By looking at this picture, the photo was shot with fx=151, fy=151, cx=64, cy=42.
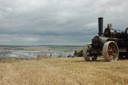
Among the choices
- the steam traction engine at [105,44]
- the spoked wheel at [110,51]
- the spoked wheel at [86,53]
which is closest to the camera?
the spoked wheel at [110,51]

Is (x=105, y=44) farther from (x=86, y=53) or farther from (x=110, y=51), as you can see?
(x=86, y=53)

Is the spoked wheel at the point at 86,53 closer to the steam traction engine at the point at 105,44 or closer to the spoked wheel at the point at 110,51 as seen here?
the steam traction engine at the point at 105,44

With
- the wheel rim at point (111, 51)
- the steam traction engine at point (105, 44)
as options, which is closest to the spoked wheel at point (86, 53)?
the steam traction engine at point (105, 44)

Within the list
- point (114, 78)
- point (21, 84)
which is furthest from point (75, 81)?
point (21, 84)

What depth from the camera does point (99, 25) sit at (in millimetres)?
13586

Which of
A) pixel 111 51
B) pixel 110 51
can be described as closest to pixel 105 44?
pixel 110 51

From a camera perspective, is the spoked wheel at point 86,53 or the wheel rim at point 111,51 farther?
the spoked wheel at point 86,53

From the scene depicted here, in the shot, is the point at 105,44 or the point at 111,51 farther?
the point at 111,51

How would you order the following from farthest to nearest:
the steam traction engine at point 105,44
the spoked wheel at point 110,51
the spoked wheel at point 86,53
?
the spoked wheel at point 86,53, the steam traction engine at point 105,44, the spoked wheel at point 110,51

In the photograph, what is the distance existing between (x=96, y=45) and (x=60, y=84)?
29.6 feet

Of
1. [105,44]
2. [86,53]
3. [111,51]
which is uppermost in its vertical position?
[105,44]

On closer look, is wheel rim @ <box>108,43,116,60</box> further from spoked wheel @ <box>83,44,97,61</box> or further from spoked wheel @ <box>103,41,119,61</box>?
spoked wheel @ <box>83,44,97,61</box>

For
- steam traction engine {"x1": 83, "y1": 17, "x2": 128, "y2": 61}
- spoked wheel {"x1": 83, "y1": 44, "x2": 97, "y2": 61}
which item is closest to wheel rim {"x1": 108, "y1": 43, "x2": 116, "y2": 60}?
steam traction engine {"x1": 83, "y1": 17, "x2": 128, "y2": 61}

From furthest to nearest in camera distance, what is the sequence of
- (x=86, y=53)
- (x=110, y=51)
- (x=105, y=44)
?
(x=86, y=53), (x=110, y=51), (x=105, y=44)
